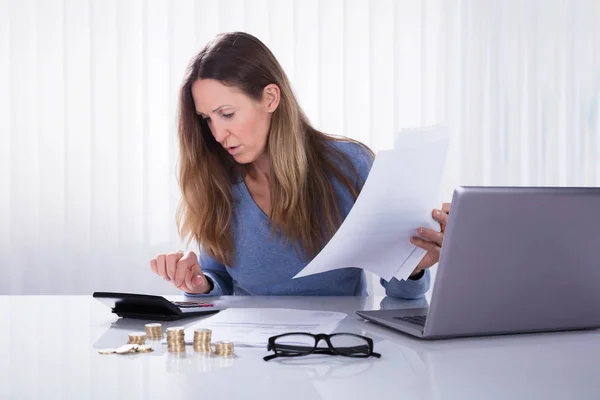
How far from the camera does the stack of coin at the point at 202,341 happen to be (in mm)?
917

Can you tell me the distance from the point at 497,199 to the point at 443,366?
0.72 feet

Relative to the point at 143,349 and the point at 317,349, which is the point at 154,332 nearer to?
the point at 143,349

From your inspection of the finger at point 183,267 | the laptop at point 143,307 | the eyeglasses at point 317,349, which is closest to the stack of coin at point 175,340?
the eyeglasses at point 317,349

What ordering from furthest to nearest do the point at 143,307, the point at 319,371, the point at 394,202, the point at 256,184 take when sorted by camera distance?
the point at 256,184 → the point at 143,307 → the point at 394,202 → the point at 319,371

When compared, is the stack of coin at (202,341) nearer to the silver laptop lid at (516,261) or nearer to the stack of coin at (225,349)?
the stack of coin at (225,349)

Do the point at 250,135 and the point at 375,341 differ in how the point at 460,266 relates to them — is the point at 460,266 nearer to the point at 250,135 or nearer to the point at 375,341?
the point at 375,341

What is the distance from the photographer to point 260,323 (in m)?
1.12

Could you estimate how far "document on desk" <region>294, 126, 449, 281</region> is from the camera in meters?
1.04

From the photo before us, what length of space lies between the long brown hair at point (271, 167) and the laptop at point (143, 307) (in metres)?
0.55

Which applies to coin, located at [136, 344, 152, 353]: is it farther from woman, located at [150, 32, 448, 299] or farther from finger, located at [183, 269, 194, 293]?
woman, located at [150, 32, 448, 299]

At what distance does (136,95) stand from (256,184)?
1.60 metres

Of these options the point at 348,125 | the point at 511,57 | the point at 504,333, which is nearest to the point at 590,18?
the point at 511,57

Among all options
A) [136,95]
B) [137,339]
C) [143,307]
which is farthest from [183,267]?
Answer: [136,95]

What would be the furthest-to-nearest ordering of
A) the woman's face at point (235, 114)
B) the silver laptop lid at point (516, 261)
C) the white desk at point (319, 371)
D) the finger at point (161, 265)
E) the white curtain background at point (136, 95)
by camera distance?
1. the white curtain background at point (136, 95)
2. the woman's face at point (235, 114)
3. the finger at point (161, 265)
4. the silver laptop lid at point (516, 261)
5. the white desk at point (319, 371)
